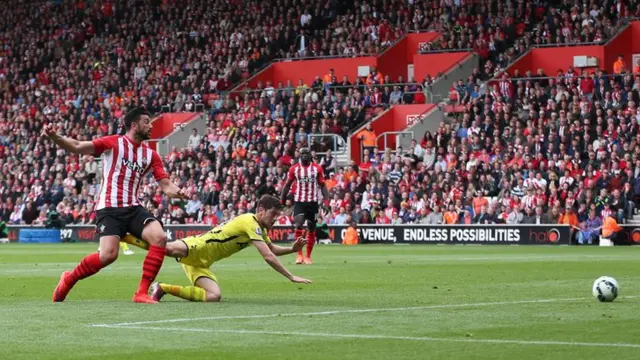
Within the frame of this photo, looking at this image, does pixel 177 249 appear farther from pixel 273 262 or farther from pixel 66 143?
pixel 66 143

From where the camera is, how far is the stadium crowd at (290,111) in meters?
38.4

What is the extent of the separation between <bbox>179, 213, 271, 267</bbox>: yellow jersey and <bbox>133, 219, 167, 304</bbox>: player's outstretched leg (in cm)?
47

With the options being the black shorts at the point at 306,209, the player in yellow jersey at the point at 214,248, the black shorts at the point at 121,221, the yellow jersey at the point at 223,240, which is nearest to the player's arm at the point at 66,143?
the black shorts at the point at 121,221

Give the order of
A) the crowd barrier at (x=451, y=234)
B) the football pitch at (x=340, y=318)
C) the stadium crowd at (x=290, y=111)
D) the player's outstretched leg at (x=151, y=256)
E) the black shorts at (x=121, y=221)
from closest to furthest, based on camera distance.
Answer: the football pitch at (x=340, y=318) < the player's outstretched leg at (x=151, y=256) < the black shorts at (x=121, y=221) < the crowd barrier at (x=451, y=234) < the stadium crowd at (x=290, y=111)

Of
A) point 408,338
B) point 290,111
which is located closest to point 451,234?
point 290,111

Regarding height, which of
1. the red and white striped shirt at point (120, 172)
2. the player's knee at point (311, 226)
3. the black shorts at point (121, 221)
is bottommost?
the player's knee at point (311, 226)

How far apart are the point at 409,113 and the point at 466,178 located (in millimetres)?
7108

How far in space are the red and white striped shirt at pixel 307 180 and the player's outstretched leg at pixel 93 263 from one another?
37.6 feet

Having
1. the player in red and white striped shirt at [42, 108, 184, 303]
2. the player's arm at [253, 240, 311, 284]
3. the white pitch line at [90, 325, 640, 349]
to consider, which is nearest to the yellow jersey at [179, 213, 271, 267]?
the player's arm at [253, 240, 311, 284]

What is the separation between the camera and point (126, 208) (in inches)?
552

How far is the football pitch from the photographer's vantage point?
9422 millimetres

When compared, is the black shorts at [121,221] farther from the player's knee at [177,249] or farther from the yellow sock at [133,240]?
the player's knee at [177,249]

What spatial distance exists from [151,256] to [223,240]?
3.41ft

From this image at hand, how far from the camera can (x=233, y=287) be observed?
17234 mm
